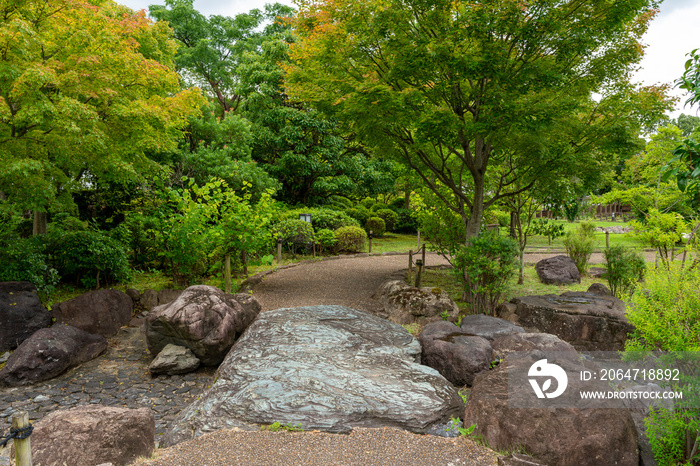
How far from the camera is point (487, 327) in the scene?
644cm

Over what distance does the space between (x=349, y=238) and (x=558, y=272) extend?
7068 millimetres

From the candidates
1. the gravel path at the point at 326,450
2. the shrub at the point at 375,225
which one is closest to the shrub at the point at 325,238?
the shrub at the point at 375,225

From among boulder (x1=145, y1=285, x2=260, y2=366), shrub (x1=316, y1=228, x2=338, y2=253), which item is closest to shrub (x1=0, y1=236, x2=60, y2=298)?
boulder (x1=145, y1=285, x2=260, y2=366)

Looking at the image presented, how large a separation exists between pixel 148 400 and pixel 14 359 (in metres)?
2.24

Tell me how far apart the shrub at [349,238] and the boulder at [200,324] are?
8378 mm

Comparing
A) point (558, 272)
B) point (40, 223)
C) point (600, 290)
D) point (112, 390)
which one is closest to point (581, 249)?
point (558, 272)

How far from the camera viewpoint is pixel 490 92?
7.14 meters

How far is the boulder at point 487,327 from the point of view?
6.21 m

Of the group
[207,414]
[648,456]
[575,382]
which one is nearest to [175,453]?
[207,414]

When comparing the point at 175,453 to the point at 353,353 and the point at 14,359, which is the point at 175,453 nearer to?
the point at 353,353

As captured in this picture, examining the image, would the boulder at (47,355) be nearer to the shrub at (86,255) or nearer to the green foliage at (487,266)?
the shrub at (86,255)

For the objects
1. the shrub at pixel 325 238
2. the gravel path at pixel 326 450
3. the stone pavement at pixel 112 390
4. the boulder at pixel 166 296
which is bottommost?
the stone pavement at pixel 112 390

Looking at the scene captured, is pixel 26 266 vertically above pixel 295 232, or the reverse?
pixel 295 232

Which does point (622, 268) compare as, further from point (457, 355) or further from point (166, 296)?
point (166, 296)
